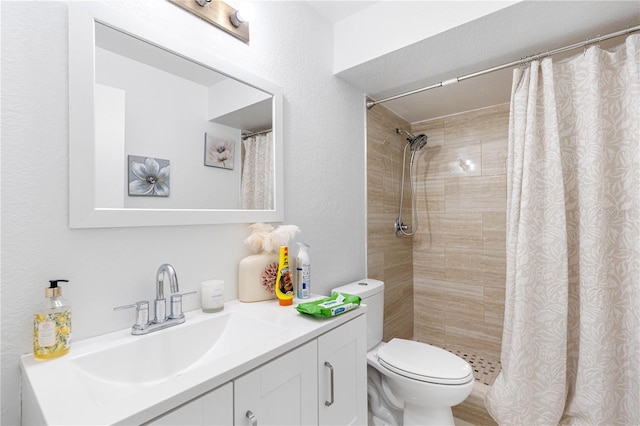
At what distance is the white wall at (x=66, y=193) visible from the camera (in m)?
0.76

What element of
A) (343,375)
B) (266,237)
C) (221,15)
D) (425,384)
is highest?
(221,15)

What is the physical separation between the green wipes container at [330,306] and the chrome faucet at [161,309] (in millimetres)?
411

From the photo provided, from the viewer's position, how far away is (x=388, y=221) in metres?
2.38

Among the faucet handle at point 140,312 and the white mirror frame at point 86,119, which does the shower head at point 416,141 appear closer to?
the white mirror frame at point 86,119

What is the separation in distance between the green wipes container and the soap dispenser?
66cm

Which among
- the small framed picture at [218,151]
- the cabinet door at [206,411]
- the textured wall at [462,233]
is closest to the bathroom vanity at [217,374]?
the cabinet door at [206,411]

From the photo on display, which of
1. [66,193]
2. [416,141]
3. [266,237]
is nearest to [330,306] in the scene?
[266,237]

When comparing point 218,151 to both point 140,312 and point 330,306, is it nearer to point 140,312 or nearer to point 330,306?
point 140,312

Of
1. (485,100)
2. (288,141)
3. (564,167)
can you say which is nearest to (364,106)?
(288,141)

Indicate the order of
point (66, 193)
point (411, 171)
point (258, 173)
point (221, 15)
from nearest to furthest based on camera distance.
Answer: point (66, 193) < point (221, 15) < point (258, 173) < point (411, 171)

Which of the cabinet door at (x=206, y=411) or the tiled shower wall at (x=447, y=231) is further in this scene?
the tiled shower wall at (x=447, y=231)

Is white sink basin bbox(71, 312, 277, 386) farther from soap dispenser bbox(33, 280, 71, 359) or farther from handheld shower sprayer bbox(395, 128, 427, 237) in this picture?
handheld shower sprayer bbox(395, 128, 427, 237)

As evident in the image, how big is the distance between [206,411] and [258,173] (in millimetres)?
912

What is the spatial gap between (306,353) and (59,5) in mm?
1231
